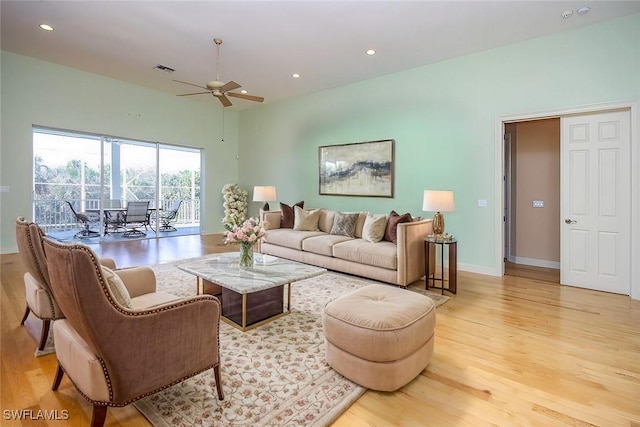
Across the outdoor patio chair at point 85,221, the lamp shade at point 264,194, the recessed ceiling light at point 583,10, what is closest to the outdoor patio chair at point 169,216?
the outdoor patio chair at point 85,221

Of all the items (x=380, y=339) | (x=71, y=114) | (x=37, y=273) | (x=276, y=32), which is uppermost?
(x=276, y=32)

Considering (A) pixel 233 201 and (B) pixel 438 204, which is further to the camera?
(A) pixel 233 201

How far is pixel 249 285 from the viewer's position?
9.14 ft

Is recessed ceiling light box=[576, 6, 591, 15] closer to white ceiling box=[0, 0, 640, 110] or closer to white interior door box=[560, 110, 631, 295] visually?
white ceiling box=[0, 0, 640, 110]

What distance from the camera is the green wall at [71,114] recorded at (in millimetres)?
5727

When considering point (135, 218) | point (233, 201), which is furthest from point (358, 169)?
point (135, 218)

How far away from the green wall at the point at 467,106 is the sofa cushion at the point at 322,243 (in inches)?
55.4

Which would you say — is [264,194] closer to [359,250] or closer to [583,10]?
[359,250]

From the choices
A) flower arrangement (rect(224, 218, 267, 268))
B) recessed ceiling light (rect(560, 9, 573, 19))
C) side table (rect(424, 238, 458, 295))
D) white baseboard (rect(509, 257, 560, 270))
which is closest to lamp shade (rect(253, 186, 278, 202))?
flower arrangement (rect(224, 218, 267, 268))

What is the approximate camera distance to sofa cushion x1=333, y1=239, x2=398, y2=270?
412 centimetres

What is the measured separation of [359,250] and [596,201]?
10.3 feet

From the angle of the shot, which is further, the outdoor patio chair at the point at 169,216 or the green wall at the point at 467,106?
the outdoor patio chair at the point at 169,216

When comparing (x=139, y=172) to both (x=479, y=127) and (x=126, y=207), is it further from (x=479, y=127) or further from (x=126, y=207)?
(x=479, y=127)

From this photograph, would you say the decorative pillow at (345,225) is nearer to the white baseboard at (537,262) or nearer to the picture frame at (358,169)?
the picture frame at (358,169)
